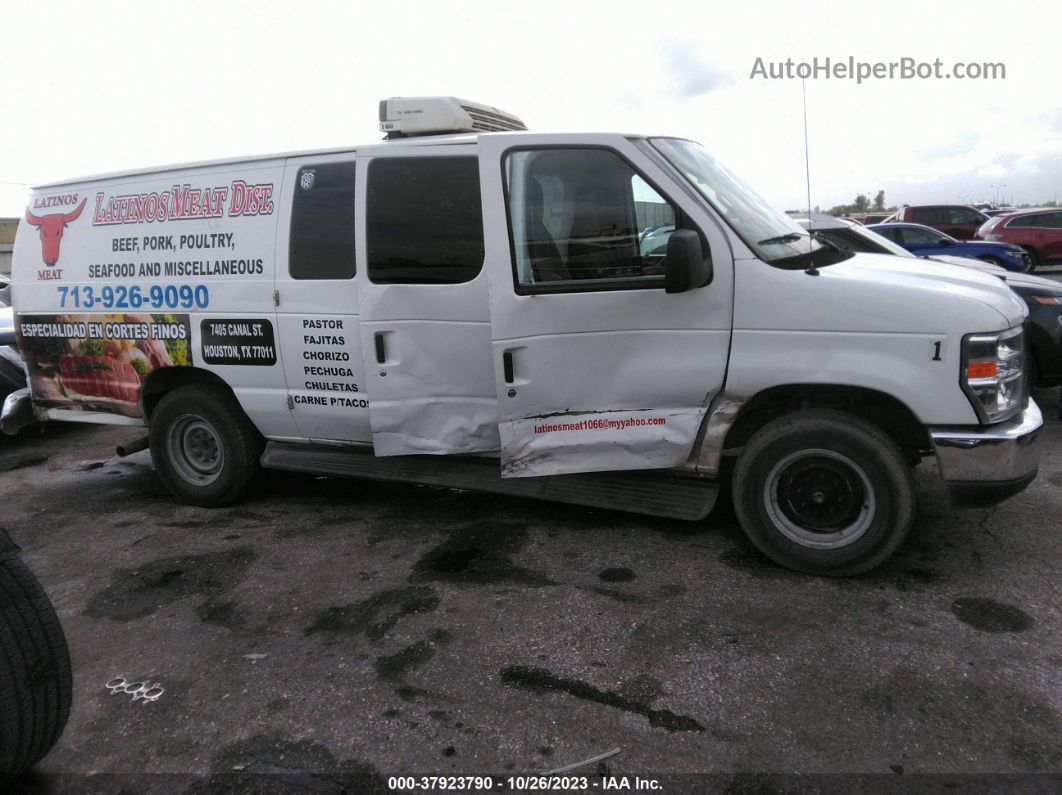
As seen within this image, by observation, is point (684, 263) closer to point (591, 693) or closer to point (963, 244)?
point (591, 693)

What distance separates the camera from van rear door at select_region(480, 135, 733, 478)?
12.6 feet

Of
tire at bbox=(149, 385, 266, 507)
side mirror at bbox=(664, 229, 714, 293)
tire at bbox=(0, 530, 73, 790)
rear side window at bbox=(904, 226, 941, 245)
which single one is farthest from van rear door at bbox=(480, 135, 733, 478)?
rear side window at bbox=(904, 226, 941, 245)

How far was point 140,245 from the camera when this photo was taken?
5078mm

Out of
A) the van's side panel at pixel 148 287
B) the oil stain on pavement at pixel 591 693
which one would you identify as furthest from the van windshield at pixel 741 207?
the van's side panel at pixel 148 287

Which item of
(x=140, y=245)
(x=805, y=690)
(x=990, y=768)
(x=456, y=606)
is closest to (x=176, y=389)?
(x=140, y=245)

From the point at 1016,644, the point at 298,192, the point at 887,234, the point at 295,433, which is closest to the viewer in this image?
the point at 1016,644

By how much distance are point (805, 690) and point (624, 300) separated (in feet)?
6.27

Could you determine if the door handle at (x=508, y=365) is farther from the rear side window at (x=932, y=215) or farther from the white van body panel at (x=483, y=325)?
the rear side window at (x=932, y=215)

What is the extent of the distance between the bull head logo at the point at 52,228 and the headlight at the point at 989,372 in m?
5.36

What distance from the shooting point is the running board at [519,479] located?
4.14 meters

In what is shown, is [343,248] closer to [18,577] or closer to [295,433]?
[295,433]

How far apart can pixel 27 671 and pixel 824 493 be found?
129 inches

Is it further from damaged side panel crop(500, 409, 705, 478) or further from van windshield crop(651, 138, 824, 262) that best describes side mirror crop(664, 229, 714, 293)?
damaged side panel crop(500, 409, 705, 478)

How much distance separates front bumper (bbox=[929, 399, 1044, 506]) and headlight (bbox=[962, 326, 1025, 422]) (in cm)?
9
